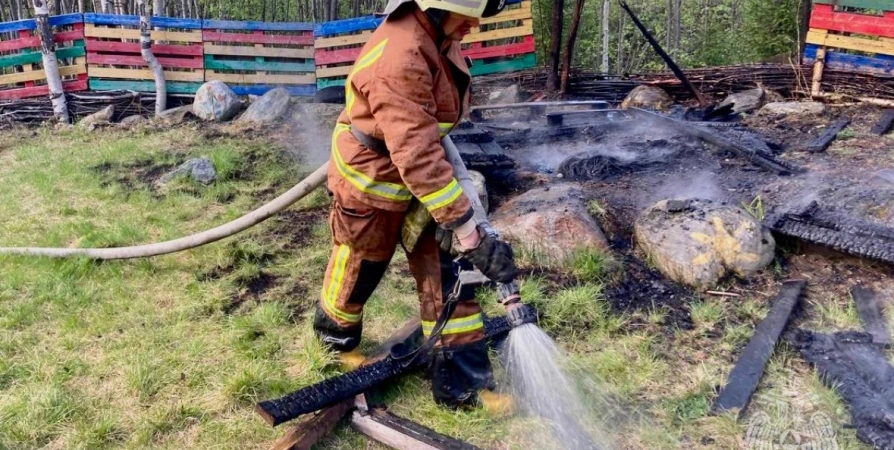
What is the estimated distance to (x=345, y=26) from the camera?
10.1 metres

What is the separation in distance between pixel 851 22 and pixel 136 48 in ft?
33.5

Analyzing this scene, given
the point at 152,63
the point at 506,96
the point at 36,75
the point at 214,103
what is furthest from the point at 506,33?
the point at 36,75

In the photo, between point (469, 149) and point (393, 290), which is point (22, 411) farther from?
point (469, 149)

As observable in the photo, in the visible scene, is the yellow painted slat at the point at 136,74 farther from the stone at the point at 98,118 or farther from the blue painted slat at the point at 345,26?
the blue painted slat at the point at 345,26

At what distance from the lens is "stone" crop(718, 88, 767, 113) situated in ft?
27.2

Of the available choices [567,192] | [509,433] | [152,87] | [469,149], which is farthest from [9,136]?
[509,433]

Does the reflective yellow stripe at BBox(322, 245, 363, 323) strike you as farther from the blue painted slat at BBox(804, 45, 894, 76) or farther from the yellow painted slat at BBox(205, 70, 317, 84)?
the yellow painted slat at BBox(205, 70, 317, 84)

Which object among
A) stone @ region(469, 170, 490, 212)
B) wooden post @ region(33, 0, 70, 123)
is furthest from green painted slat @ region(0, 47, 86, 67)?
stone @ region(469, 170, 490, 212)

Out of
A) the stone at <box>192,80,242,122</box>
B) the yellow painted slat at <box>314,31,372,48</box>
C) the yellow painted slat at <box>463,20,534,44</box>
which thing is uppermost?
the yellow painted slat at <box>463,20,534,44</box>

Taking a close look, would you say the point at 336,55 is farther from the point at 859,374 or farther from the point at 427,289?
the point at 859,374

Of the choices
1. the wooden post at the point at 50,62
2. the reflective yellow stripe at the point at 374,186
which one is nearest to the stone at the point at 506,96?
the wooden post at the point at 50,62

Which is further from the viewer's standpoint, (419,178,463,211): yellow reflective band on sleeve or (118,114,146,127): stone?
(118,114,146,127): stone

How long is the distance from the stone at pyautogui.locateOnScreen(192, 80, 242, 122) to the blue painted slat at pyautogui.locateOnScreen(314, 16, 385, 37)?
5.92 ft

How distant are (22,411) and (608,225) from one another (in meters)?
3.82
